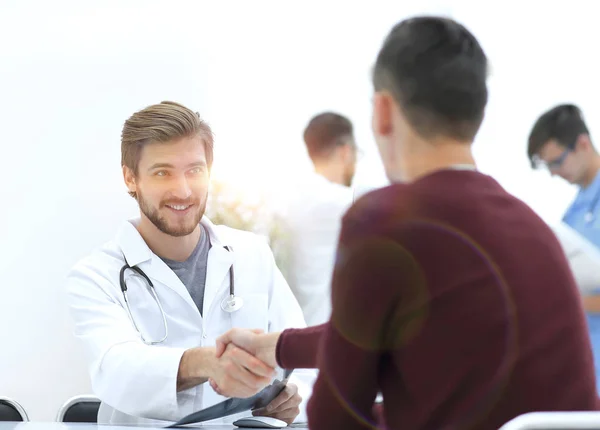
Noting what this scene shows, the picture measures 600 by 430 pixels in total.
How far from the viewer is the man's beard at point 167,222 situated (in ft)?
6.58

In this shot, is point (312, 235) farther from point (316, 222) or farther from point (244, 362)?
point (244, 362)

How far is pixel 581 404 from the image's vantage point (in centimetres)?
85

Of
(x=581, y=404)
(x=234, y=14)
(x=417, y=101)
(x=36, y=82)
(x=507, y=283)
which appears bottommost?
(x=581, y=404)

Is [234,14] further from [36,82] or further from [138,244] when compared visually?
[138,244]

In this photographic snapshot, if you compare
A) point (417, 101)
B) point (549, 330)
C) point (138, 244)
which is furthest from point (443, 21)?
point (138, 244)

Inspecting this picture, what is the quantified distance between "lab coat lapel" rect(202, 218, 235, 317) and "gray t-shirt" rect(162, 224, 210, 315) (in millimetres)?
34

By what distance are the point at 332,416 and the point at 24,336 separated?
287 cm

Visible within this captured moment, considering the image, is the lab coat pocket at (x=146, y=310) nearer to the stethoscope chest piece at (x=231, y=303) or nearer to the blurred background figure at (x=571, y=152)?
the stethoscope chest piece at (x=231, y=303)

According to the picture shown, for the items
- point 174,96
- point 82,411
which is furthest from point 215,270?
point 174,96

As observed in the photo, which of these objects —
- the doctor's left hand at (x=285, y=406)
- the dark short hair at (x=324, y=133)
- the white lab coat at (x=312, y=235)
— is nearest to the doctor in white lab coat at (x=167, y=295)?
the doctor's left hand at (x=285, y=406)

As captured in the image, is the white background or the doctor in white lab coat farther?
the white background

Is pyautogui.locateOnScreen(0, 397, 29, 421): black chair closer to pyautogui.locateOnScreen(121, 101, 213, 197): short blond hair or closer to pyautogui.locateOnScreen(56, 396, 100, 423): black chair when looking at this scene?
pyautogui.locateOnScreen(56, 396, 100, 423): black chair

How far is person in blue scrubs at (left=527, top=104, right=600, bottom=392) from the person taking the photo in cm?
246

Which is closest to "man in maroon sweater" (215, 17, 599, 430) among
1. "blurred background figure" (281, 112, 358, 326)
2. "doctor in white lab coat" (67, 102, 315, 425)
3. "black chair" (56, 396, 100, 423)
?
"doctor in white lab coat" (67, 102, 315, 425)
